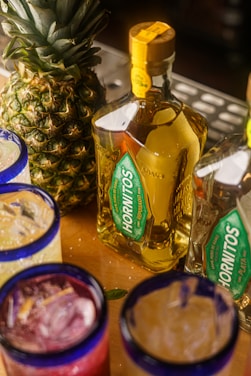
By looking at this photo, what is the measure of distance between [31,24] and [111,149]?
19cm

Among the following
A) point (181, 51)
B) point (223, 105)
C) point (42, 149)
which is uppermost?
point (42, 149)

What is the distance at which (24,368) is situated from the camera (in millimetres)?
477

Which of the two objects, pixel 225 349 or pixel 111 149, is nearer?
pixel 225 349

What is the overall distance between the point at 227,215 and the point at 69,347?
0.85ft

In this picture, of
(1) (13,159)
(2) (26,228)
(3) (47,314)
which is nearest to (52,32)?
(1) (13,159)

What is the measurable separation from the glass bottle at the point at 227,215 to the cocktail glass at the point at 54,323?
20 cm

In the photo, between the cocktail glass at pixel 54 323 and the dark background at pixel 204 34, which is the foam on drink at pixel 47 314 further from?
the dark background at pixel 204 34

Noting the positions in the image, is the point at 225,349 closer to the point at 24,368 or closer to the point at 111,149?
the point at 24,368

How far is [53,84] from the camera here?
776mm

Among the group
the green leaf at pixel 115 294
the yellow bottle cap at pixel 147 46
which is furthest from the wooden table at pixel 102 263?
the yellow bottle cap at pixel 147 46

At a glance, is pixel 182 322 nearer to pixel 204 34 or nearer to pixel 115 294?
pixel 115 294

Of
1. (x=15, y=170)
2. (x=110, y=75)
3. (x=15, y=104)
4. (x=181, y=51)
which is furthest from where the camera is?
(x=181, y=51)

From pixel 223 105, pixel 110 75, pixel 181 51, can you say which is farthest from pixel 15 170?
pixel 181 51

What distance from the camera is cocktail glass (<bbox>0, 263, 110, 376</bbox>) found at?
47 cm
